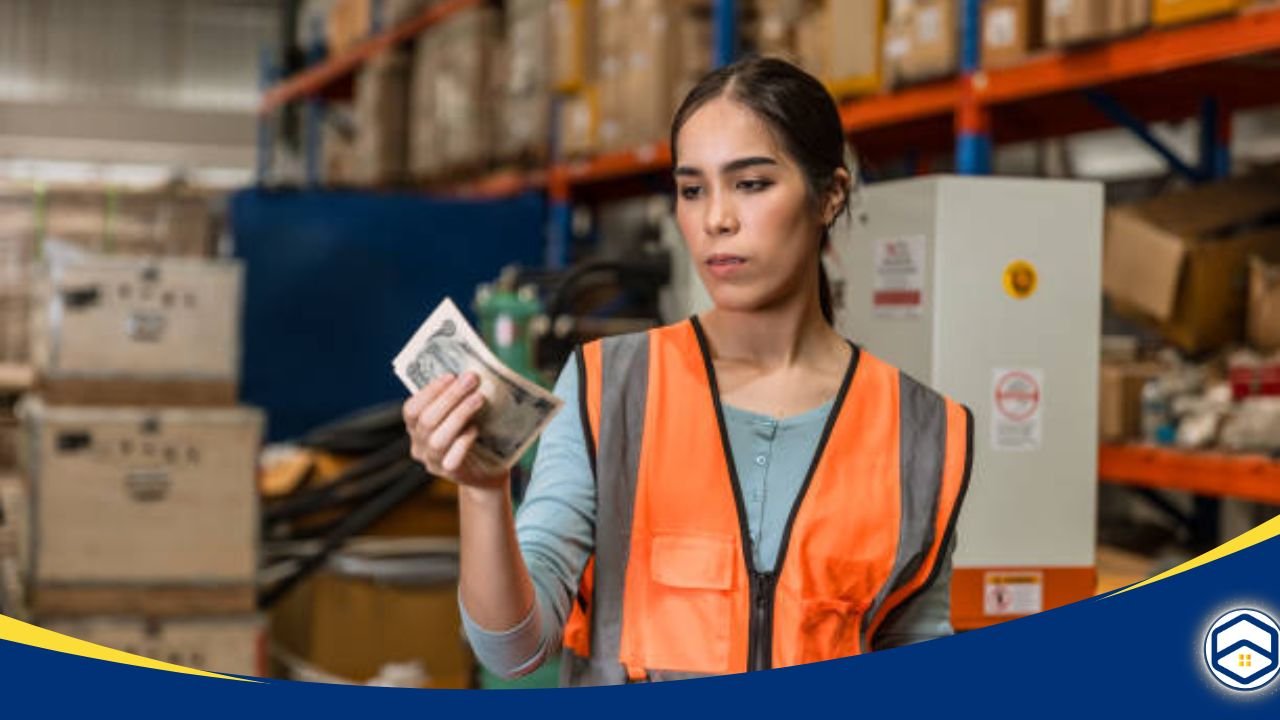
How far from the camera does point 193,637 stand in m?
4.67

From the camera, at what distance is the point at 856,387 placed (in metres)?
1.72

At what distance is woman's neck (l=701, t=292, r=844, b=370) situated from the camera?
1713 millimetres

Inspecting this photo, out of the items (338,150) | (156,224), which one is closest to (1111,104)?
(156,224)

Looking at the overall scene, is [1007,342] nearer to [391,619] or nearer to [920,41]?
[920,41]

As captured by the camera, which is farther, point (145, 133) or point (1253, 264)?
point (145, 133)

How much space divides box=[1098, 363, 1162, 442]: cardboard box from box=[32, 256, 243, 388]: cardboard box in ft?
8.75

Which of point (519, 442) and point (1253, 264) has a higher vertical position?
point (1253, 264)

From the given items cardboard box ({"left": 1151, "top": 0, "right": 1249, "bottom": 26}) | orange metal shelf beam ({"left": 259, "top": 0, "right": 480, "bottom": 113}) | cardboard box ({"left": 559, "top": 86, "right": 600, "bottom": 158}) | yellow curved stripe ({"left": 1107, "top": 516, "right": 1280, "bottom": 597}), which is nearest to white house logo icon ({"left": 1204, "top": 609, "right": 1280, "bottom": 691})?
yellow curved stripe ({"left": 1107, "top": 516, "right": 1280, "bottom": 597})

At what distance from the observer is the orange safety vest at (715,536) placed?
1640 mm

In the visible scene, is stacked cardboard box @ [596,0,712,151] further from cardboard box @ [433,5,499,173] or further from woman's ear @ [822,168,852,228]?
woman's ear @ [822,168,852,228]

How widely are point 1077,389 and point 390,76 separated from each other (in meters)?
7.03

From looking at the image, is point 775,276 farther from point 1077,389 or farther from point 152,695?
point 1077,389

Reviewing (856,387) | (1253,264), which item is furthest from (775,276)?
(1253,264)

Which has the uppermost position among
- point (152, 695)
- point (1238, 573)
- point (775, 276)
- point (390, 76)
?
point (390, 76)
